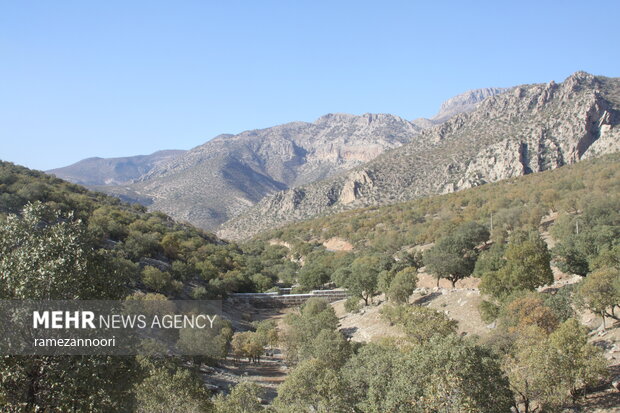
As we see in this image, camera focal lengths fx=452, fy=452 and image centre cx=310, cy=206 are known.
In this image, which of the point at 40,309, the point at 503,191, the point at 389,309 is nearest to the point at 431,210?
the point at 503,191

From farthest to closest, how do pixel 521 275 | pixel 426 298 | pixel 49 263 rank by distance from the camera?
pixel 426 298 < pixel 521 275 < pixel 49 263

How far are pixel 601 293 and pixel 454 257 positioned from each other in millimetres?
19245

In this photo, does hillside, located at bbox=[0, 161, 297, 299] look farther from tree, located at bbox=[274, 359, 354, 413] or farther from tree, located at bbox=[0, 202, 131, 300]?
tree, located at bbox=[0, 202, 131, 300]

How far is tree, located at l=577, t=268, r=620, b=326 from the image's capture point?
23.1 metres

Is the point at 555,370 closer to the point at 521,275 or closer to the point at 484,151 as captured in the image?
the point at 521,275

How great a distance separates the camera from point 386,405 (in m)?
13.2

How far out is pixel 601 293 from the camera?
76.5ft

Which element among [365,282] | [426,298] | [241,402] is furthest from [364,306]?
[241,402]

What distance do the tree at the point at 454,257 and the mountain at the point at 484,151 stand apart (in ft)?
194

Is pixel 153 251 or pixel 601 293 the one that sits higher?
pixel 153 251

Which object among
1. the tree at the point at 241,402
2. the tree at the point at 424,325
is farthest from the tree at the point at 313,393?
the tree at the point at 424,325

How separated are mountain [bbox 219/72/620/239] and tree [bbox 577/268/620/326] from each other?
3174 inches

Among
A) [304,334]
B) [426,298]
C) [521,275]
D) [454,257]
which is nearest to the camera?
[521,275]

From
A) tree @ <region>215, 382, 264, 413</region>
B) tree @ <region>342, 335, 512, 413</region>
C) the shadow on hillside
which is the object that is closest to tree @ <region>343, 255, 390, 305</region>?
the shadow on hillside
